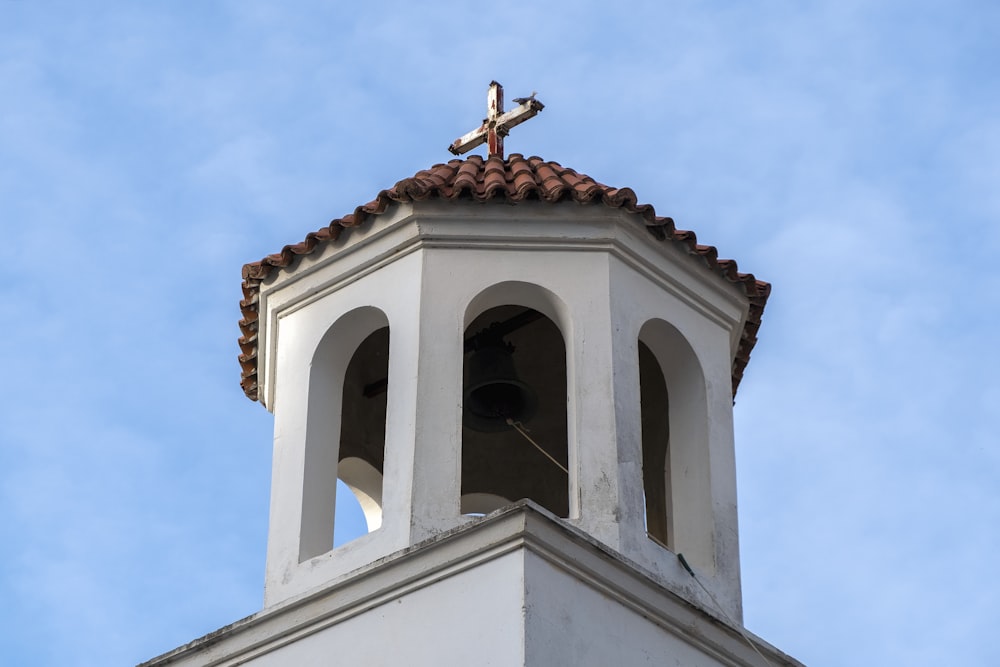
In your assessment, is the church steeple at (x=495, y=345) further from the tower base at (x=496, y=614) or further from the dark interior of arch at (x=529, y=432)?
the tower base at (x=496, y=614)

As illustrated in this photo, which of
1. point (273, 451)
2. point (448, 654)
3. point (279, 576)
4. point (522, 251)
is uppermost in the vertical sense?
point (522, 251)

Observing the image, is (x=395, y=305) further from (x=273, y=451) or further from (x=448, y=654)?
(x=448, y=654)

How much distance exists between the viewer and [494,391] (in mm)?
14820

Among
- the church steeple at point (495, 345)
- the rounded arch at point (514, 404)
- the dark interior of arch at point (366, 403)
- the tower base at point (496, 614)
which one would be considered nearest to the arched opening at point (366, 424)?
the dark interior of arch at point (366, 403)

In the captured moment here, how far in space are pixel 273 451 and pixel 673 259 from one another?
2.77m

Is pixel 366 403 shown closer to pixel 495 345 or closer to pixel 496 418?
pixel 496 418

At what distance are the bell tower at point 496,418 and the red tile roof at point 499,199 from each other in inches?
0.6

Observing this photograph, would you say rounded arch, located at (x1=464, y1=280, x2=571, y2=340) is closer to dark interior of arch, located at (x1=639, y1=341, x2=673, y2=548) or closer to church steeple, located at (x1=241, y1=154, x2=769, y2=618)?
church steeple, located at (x1=241, y1=154, x2=769, y2=618)

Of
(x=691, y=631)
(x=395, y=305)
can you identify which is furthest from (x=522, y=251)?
(x=691, y=631)

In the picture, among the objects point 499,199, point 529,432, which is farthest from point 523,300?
point 529,432

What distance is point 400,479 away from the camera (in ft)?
41.4

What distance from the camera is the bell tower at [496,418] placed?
11805 millimetres

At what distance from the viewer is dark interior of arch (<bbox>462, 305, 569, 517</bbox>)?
15.0 meters

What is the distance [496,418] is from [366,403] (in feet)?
3.03
